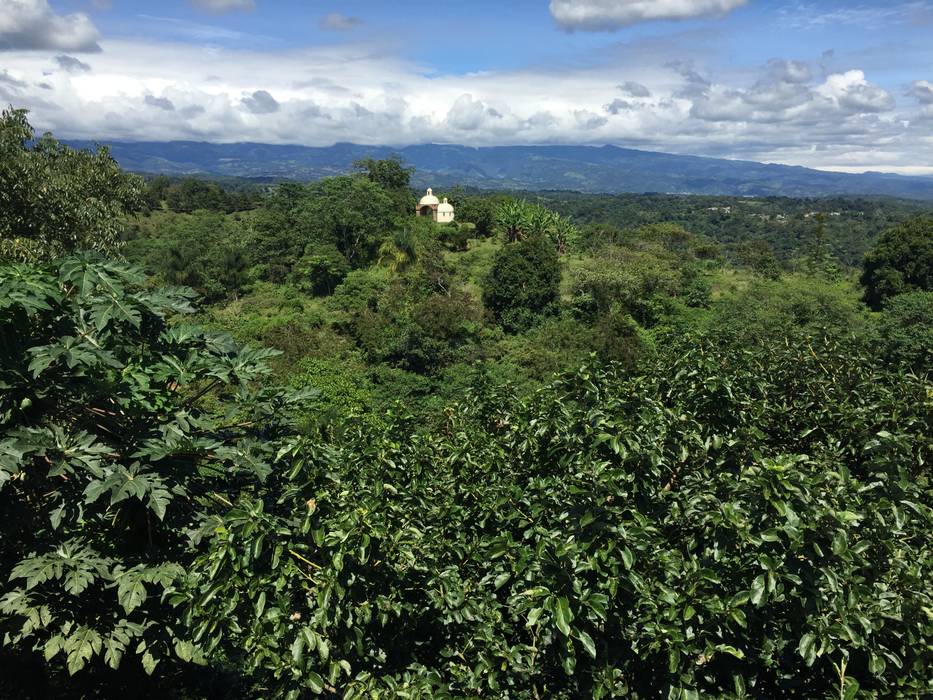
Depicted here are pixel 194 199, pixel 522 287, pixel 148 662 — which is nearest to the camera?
pixel 148 662

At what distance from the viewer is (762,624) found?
3033mm

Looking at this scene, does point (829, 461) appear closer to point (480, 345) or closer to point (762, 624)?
point (762, 624)

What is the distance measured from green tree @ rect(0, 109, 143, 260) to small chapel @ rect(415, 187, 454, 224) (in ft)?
113

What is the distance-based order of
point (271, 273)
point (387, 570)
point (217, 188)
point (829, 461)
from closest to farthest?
1. point (387, 570)
2. point (829, 461)
3. point (271, 273)
4. point (217, 188)

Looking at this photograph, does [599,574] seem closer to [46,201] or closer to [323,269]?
[46,201]

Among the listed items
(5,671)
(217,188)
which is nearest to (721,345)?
(5,671)

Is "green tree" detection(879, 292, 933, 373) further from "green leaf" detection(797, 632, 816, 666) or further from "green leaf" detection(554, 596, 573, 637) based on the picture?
"green leaf" detection(554, 596, 573, 637)

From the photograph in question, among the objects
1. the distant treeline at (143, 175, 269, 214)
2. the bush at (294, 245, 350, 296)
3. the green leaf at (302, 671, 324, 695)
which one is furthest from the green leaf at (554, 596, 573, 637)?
the distant treeline at (143, 175, 269, 214)

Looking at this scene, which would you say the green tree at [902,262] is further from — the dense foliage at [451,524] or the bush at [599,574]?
the bush at [599,574]

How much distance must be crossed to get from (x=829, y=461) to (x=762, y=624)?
1.45m

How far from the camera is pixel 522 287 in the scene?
30.2 metres

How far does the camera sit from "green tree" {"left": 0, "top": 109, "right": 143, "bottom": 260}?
10430mm

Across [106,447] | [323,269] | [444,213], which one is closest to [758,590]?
[106,447]

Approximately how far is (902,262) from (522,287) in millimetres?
23623
